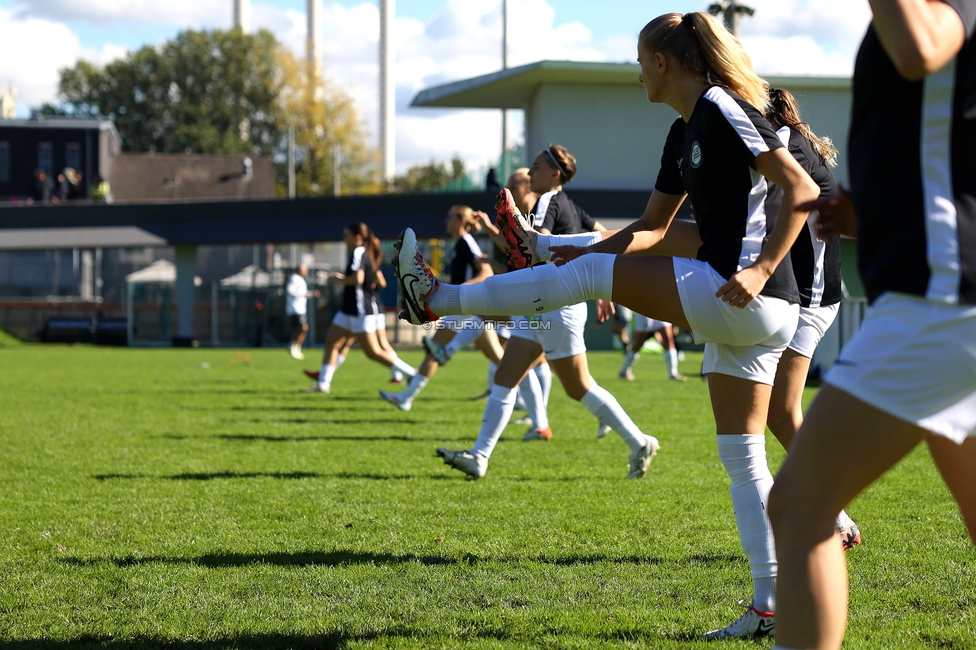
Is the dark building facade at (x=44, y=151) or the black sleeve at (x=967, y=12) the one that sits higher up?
the dark building facade at (x=44, y=151)

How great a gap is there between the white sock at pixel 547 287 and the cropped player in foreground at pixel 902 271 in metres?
1.04

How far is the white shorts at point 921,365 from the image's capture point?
77.5 inches

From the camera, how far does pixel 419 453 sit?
8023 mm

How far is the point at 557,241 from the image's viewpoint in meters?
3.65

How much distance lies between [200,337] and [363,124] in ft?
104

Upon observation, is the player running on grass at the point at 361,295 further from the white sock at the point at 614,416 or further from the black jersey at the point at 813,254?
the black jersey at the point at 813,254

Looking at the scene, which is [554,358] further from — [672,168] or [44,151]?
[44,151]

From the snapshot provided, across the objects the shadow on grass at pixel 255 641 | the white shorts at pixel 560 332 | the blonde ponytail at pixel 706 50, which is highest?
the blonde ponytail at pixel 706 50

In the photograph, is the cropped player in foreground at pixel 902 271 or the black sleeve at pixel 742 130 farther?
the black sleeve at pixel 742 130

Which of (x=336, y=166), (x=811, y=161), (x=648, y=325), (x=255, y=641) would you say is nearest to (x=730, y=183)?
(x=811, y=161)

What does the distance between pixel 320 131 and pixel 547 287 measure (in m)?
63.7

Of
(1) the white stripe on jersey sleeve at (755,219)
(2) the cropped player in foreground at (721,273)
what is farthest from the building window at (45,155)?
(1) the white stripe on jersey sleeve at (755,219)

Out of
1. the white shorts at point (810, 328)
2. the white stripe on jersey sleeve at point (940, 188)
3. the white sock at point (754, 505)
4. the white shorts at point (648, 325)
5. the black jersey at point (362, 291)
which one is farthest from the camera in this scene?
the white shorts at point (648, 325)

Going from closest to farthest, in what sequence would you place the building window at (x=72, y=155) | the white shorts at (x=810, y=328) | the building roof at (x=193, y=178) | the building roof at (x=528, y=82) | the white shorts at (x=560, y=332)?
the white shorts at (x=810, y=328), the white shorts at (x=560, y=332), the building roof at (x=528, y=82), the building window at (x=72, y=155), the building roof at (x=193, y=178)
